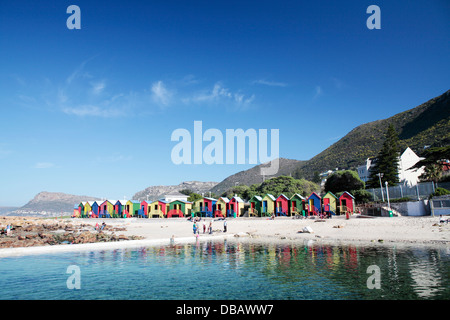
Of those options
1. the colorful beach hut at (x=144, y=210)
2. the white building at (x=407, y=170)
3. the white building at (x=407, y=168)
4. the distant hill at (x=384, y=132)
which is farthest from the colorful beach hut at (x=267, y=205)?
the distant hill at (x=384, y=132)

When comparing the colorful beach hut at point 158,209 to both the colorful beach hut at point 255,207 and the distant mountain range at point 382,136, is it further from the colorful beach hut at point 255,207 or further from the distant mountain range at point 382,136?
the distant mountain range at point 382,136

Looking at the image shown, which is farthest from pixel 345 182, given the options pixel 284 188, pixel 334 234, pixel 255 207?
pixel 334 234

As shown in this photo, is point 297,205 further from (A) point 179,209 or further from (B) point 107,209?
(B) point 107,209

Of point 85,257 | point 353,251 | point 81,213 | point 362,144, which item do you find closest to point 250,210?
point 353,251

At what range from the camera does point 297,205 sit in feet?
162

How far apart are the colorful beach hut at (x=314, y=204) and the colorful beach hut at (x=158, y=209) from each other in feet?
103

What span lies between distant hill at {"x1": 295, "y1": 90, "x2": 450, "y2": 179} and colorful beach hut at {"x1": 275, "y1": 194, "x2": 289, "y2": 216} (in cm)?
8059

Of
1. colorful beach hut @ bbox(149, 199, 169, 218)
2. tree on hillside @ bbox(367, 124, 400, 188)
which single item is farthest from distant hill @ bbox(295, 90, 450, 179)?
colorful beach hut @ bbox(149, 199, 169, 218)

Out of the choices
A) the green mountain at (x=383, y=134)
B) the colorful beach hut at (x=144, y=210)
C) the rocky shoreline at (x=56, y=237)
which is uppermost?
the green mountain at (x=383, y=134)

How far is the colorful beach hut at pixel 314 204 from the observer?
46094 millimetres

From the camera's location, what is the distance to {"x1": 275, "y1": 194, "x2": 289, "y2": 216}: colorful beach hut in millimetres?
50531

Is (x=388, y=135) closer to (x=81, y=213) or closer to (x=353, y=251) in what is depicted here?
(x=353, y=251)

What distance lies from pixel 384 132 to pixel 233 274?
16350 centimetres
